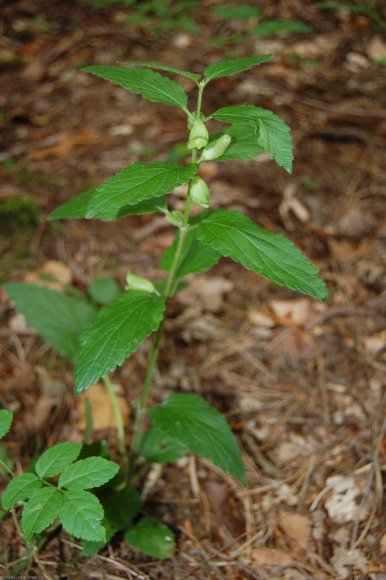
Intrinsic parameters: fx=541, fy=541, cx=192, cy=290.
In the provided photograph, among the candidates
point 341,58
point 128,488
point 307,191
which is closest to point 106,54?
point 341,58

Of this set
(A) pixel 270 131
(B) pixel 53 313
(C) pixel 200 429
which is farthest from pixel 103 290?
(A) pixel 270 131

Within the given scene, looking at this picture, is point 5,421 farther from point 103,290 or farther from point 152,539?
point 103,290

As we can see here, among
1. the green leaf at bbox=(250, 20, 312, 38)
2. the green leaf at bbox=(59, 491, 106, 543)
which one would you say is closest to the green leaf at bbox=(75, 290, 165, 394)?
the green leaf at bbox=(59, 491, 106, 543)

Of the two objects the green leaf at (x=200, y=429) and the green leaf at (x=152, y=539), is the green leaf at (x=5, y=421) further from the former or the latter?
the green leaf at (x=152, y=539)

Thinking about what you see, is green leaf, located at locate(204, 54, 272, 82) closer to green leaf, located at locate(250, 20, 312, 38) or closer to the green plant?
the green plant

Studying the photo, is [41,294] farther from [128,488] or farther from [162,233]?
[162,233]
